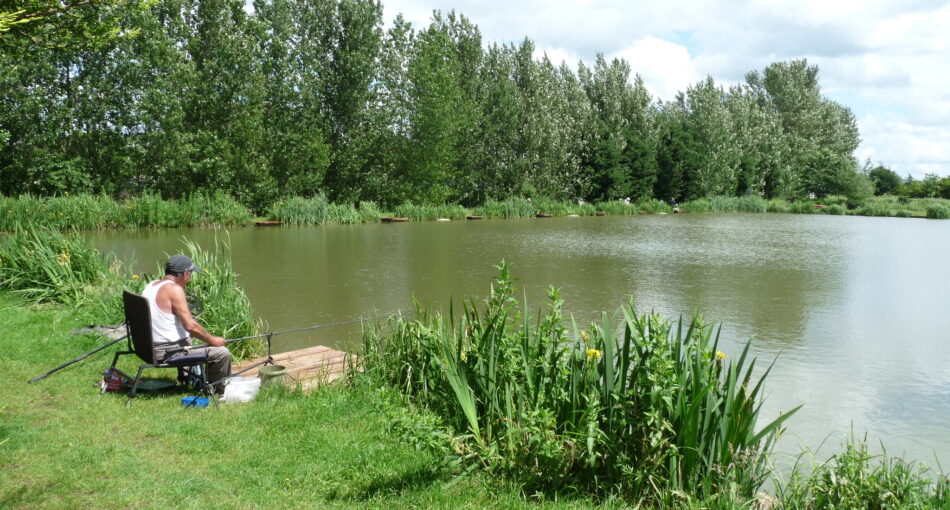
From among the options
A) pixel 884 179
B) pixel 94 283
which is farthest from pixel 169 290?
pixel 884 179

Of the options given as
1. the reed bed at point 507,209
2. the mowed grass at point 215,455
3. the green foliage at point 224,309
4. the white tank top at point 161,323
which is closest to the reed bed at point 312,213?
the reed bed at point 507,209

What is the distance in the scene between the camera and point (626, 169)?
43031mm

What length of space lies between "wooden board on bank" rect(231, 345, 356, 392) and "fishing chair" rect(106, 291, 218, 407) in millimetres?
617

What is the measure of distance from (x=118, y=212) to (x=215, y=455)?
67.0 ft

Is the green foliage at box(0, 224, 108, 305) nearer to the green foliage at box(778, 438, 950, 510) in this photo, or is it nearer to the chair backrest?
the chair backrest

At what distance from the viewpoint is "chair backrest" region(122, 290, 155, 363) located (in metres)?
5.03

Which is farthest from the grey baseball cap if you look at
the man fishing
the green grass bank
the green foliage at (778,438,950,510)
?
the green foliage at (778,438,950,510)

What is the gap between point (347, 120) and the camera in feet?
109

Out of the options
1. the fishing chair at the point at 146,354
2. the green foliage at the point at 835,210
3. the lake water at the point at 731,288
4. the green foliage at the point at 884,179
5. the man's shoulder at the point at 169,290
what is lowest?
the lake water at the point at 731,288

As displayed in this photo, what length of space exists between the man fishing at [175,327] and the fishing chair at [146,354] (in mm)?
67

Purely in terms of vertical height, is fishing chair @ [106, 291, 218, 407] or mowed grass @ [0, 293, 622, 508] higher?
fishing chair @ [106, 291, 218, 407]

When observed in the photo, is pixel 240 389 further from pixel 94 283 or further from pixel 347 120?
pixel 347 120

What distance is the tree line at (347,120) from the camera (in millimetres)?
25188

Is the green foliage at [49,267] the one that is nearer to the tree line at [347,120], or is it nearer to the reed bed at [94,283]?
the reed bed at [94,283]
